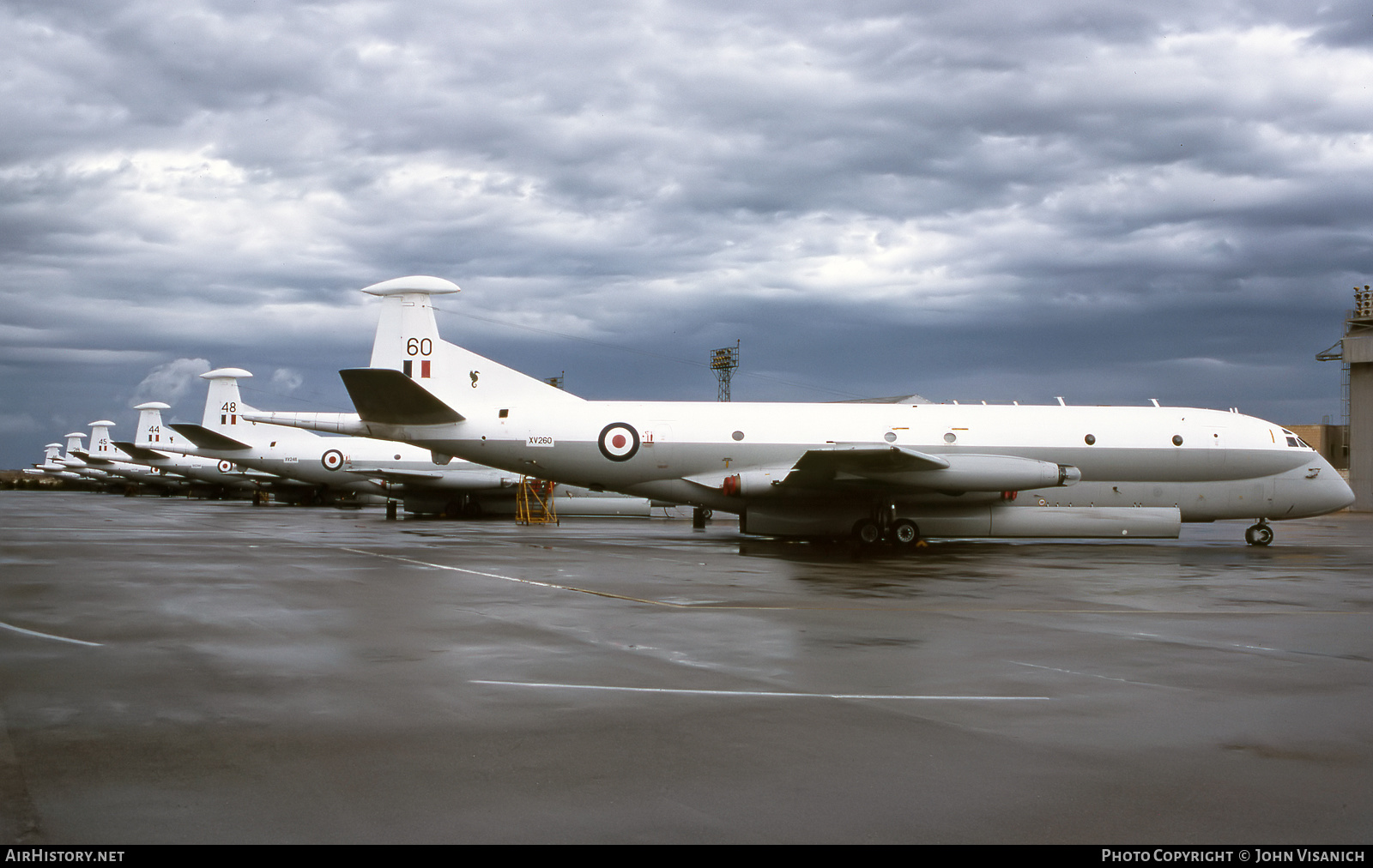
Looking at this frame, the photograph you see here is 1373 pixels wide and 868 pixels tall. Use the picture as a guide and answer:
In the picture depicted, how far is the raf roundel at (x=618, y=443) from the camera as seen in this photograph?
23.2 m

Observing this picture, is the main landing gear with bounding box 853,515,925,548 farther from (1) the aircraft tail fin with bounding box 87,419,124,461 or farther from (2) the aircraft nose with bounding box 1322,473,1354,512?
(1) the aircraft tail fin with bounding box 87,419,124,461

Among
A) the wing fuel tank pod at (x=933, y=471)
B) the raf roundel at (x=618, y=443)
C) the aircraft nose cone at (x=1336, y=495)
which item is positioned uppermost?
the raf roundel at (x=618, y=443)

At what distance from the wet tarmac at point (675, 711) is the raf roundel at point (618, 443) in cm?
890

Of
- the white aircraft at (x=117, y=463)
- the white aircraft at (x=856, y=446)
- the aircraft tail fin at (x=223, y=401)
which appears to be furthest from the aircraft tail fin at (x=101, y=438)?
the white aircraft at (x=856, y=446)

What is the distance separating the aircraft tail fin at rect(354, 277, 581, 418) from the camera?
78.5 feet

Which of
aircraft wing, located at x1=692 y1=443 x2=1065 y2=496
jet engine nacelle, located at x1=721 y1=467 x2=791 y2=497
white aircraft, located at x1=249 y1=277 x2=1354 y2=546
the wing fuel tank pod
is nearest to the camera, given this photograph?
the wing fuel tank pod

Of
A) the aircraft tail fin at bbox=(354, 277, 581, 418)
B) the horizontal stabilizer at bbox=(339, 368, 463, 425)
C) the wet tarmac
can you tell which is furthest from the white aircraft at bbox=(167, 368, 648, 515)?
the wet tarmac

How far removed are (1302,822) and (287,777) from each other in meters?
4.76

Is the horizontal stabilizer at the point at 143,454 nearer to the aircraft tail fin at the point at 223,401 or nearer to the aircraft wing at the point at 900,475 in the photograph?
the aircraft tail fin at the point at 223,401

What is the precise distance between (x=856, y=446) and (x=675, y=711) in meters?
16.4

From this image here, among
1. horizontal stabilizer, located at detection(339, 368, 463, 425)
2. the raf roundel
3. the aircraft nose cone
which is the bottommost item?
the aircraft nose cone

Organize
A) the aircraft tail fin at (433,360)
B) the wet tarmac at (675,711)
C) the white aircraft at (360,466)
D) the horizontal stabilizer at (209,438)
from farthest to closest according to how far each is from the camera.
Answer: the horizontal stabilizer at (209,438), the white aircraft at (360,466), the aircraft tail fin at (433,360), the wet tarmac at (675,711)

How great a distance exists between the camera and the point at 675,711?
645 centimetres
